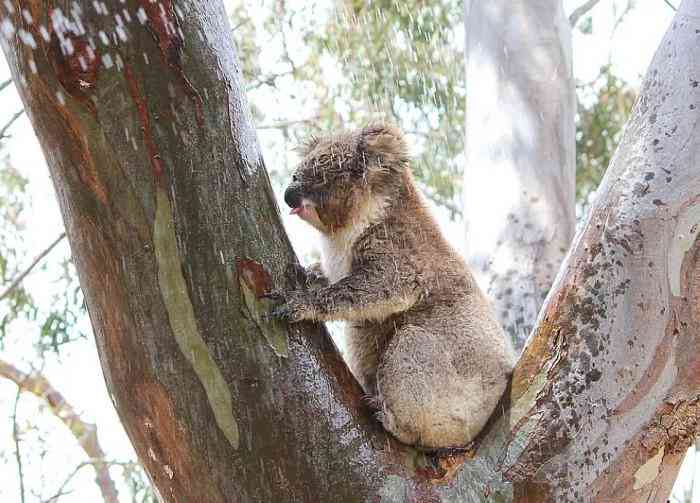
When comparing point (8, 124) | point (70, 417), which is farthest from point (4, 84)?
point (70, 417)

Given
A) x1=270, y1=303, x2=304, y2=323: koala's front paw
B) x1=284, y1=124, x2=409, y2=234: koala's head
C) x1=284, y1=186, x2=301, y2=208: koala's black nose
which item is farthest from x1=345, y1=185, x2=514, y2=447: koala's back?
x1=270, y1=303, x2=304, y2=323: koala's front paw

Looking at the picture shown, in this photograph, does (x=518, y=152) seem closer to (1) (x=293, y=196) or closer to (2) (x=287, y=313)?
(1) (x=293, y=196)

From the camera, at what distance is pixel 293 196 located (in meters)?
3.23

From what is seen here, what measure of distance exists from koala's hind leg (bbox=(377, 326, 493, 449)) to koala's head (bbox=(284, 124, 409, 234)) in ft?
2.09

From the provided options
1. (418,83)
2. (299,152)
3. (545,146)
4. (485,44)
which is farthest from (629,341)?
(418,83)

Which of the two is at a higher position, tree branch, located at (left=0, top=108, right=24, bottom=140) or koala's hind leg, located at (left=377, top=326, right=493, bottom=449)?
tree branch, located at (left=0, top=108, right=24, bottom=140)

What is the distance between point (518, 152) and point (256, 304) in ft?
9.51

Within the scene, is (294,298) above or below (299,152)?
below

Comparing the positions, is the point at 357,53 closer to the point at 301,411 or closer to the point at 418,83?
the point at 418,83

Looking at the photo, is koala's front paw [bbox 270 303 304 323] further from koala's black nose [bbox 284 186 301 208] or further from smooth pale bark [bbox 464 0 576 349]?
smooth pale bark [bbox 464 0 576 349]

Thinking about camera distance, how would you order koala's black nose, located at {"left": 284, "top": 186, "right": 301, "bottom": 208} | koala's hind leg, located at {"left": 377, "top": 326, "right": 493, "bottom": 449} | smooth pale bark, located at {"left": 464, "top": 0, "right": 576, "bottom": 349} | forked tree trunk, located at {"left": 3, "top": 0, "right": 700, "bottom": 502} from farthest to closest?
smooth pale bark, located at {"left": 464, "top": 0, "right": 576, "bottom": 349}, koala's black nose, located at {"left": 284, "top": 186, "right": 301, "bottom": 208}, koala's hind leg, located at {"left": 377, "top": 326, "right": 493, "bottom": 449}, forked tree trunk, located at {"left": 3, "top": 0, "right": 700, "bottom": 502}

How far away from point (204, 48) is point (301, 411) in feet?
3.15

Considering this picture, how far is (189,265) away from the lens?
2.11 metres

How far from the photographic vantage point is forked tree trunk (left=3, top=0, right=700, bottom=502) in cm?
208
